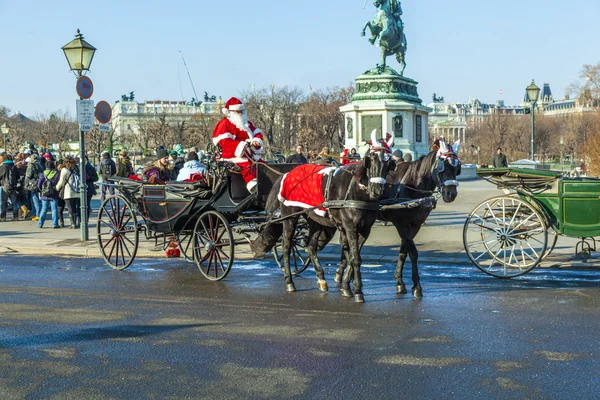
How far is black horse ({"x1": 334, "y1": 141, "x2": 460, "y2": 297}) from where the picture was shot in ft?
32.3

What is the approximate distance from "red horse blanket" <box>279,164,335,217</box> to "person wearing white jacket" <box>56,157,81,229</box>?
936cm

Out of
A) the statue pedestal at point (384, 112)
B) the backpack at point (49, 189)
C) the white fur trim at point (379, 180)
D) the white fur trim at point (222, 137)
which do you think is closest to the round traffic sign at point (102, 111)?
the backpack at point (49, 189)

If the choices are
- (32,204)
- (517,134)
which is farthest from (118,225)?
(517,134)

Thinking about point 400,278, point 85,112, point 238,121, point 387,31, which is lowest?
point 400,278

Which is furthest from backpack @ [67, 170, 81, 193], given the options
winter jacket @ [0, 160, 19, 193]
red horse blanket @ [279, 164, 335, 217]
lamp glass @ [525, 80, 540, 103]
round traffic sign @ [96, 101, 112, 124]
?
lamp glass @ [525, 80, 540, 103]

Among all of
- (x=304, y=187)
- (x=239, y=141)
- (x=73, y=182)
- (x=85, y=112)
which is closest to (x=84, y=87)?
(x=85, y=112)

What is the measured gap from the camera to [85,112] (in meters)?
15.9

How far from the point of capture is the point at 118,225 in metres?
12.8

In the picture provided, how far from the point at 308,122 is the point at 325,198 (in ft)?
→ 240

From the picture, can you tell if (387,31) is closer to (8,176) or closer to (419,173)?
(8,176)

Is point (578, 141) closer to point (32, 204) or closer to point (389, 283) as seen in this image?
point (32, 204)

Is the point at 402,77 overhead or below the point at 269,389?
overhead

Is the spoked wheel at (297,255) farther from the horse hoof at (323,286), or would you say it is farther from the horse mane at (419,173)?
the horse mane at (419,173)

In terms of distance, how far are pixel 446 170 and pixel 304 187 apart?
1.77 metres
